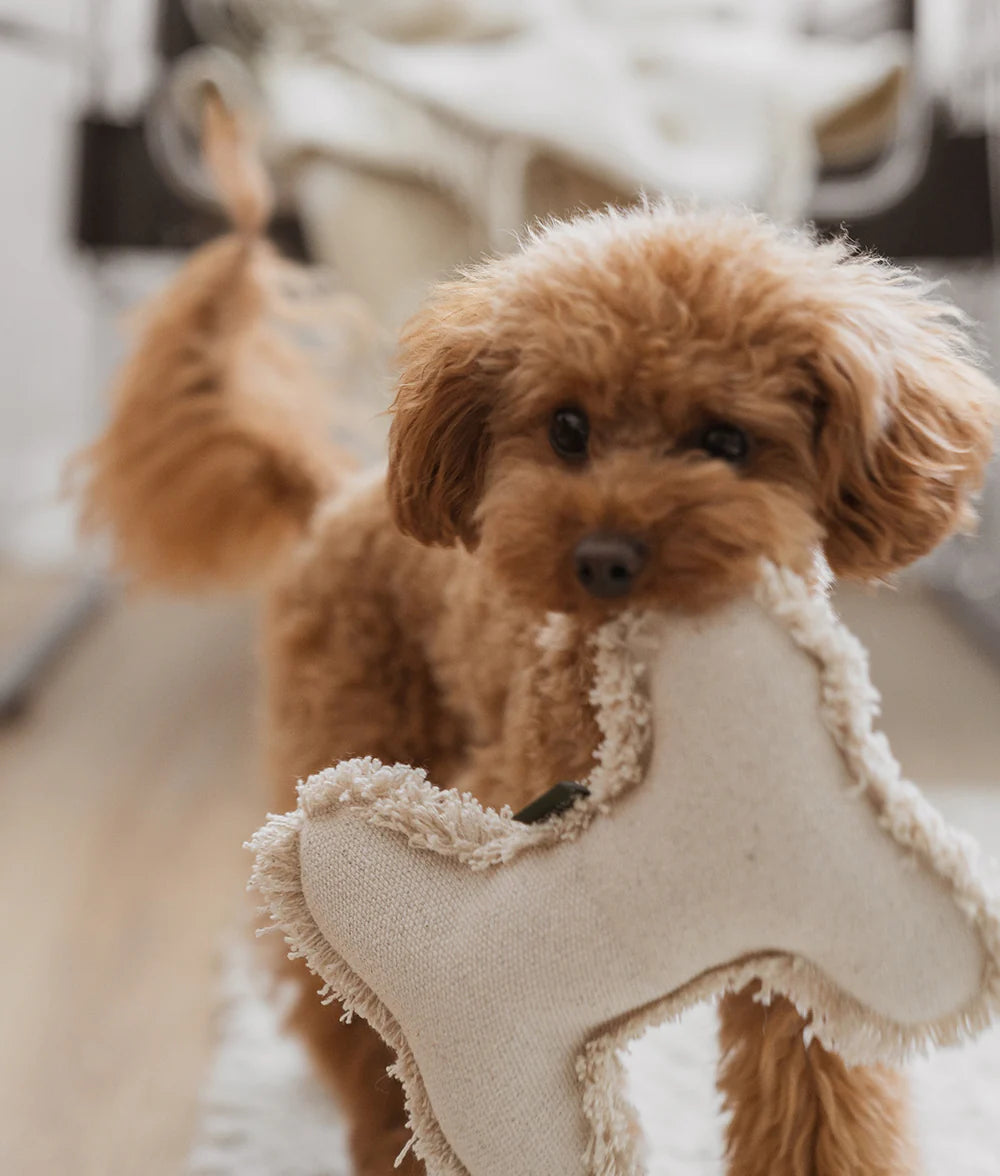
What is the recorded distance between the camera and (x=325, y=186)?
6.23ft

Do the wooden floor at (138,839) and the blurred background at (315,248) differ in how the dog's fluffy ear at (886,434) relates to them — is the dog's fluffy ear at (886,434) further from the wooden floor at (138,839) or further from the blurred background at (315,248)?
the blurred background at (315,248)

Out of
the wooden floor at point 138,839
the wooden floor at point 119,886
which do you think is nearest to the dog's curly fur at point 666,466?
the wooden floor at point 138,839

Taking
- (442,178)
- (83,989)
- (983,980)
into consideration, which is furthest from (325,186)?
(983,980)

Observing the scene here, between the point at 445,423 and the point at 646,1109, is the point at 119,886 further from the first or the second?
the point at 445,423

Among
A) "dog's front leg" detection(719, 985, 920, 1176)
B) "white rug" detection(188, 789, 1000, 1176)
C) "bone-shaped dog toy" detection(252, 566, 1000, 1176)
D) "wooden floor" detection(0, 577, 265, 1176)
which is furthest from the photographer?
"wooden floor" detection(0, 577, 265, 1176)

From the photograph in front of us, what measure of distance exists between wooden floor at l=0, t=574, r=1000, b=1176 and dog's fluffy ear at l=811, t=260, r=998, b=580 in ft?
0.22

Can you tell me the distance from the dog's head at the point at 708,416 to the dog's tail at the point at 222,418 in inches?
20.1

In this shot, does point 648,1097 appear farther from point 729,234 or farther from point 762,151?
point 762,151

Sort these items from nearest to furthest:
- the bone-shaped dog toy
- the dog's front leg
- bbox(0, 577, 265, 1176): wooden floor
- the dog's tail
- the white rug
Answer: the bone-shaped dog toy, the dog's front leg, the white rug, bbox(0, 577, 265, 1176): wooden floor, the dog's tail

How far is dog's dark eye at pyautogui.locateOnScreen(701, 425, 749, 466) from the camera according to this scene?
65 cm

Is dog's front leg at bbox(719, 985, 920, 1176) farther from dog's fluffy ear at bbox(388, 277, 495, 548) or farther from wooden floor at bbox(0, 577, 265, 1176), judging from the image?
wooden floor at bbox(0, 577, 265, 1176)

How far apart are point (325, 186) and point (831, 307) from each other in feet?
4.51

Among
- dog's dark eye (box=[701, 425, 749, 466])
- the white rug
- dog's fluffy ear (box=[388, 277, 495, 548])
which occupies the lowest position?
the white rug

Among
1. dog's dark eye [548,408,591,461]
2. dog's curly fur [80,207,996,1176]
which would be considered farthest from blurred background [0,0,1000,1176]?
dog's dark eye [548,408,591,461]
